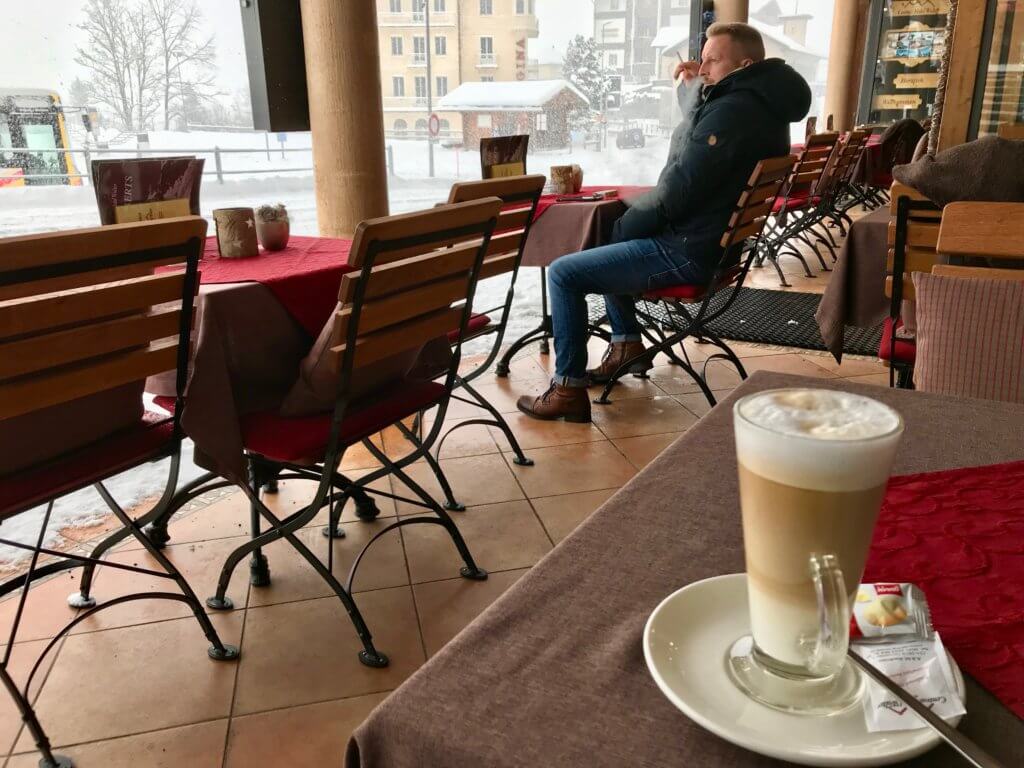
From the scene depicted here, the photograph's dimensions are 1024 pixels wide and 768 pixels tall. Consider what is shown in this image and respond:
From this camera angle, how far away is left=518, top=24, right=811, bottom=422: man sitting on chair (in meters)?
2.88

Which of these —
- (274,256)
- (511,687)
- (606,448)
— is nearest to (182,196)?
(274,256)

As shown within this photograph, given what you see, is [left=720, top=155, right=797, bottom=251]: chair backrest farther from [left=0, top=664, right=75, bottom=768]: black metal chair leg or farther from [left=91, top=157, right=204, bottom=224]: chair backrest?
[left=0, top=664, right=75, bottom=768]: black metal chair leg

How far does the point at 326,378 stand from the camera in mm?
1695

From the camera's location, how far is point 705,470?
2.36 feet

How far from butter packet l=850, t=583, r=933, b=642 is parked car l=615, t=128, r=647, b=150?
7.05 meters

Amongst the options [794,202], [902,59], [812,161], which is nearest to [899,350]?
[812,161]

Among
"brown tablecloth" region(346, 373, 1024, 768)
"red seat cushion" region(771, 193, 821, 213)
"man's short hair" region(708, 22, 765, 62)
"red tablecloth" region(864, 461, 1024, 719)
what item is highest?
"man's short hair" region(708, 22, 765, 62)

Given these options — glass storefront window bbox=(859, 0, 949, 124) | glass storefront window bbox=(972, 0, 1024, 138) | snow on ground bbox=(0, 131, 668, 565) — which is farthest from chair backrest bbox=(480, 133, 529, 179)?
glass storefront window bbox=(859, 0, 949, 124)

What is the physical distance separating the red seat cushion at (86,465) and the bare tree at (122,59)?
Answer: 152 centimetres

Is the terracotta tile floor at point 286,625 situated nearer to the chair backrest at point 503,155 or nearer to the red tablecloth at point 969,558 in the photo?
the red tablecloth at point 969,558

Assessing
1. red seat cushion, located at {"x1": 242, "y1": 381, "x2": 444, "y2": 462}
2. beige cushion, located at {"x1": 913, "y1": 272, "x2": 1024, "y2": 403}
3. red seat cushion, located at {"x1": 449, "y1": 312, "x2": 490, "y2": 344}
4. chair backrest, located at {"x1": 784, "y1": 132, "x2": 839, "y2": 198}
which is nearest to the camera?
beige cushion, located at {"x1": 913, "y1": 272, "x2": 1024, "y2": 403}

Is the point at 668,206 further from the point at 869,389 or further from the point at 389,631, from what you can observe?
the point at 869,389

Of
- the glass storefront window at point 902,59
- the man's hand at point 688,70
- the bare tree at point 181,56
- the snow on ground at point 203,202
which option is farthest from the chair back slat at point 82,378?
the glass storefront window at point 902,59

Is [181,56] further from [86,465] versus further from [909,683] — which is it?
[909,683]
